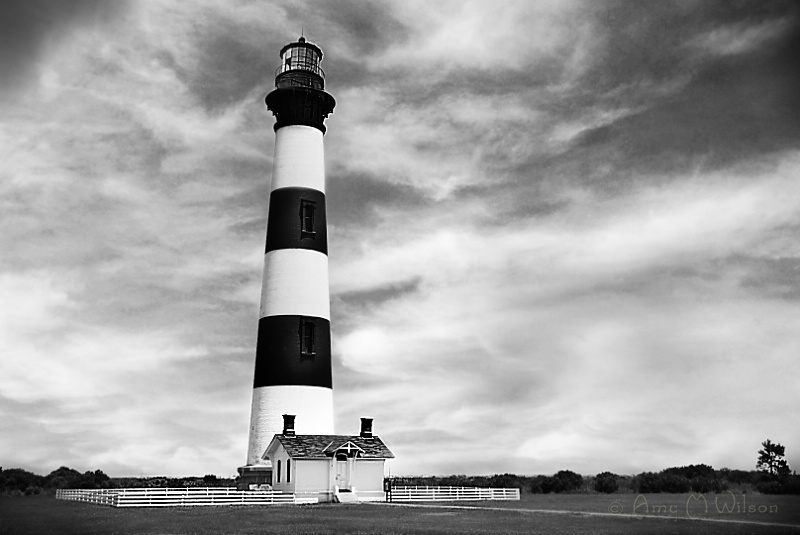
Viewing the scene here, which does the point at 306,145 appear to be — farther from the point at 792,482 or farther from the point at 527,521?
the point at 792,482

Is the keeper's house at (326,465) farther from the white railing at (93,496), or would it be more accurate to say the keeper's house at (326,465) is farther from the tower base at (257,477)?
the white railing at (93,496)

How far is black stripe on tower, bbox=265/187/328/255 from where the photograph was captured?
1604 inches

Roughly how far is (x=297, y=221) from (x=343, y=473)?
1292 centimetres

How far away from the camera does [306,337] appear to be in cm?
3950

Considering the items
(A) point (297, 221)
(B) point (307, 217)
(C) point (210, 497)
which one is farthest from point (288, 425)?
(B) point (307, 217)

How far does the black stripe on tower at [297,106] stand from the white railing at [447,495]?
1980cm

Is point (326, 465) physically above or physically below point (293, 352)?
below

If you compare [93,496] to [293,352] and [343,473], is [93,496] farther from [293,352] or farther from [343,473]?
[343,473]

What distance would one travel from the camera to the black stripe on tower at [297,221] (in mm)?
40750

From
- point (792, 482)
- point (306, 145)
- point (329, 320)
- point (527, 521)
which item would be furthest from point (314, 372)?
point (792, 482)

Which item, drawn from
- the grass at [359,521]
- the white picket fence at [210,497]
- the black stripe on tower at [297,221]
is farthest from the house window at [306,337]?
the grass at [359,521]

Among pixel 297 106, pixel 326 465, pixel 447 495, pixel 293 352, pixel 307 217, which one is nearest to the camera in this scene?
pixel 326 465

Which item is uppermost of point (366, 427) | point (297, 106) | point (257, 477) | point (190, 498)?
point (297, 106)

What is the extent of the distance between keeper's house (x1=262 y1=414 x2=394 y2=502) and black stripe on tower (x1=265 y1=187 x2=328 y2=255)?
8.81 metres
